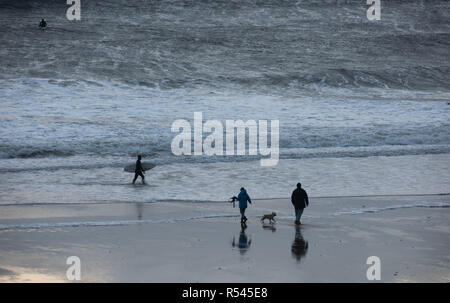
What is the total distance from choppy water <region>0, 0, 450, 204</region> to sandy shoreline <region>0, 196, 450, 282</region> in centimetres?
282

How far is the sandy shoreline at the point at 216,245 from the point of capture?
11.8 meters

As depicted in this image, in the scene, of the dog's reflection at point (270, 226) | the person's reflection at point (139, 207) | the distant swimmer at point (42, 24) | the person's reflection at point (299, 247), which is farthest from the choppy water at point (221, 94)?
the person's reflection at point (299, 247)

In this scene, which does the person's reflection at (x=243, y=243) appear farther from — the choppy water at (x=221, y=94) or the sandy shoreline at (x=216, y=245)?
the choppy water at (x=221, y=94)

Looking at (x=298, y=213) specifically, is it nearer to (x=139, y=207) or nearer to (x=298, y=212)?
(x=298, y=212)

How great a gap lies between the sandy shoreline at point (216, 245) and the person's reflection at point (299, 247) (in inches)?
0.8

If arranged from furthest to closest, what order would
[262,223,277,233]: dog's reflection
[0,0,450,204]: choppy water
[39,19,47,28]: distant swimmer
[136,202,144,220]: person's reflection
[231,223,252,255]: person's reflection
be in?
[39,19,47,28]: distant swimmer → [0,0,450,204]: choppy water → [136,202,144,220]: person's reflection → [262,223,277,233]: dog's reflection → [231,223,252,255]: person's reflection

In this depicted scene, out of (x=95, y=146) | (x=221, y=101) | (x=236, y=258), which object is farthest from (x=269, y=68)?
(x=236, y=258)

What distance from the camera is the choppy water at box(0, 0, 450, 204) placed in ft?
75.6

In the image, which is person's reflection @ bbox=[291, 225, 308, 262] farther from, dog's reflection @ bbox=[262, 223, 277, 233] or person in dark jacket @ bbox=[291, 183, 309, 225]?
person in dark jacket @ bbox=[291, 183, 309, 225]

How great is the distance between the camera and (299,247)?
45.1ft

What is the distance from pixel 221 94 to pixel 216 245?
31.9 metres

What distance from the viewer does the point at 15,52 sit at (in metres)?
52.3

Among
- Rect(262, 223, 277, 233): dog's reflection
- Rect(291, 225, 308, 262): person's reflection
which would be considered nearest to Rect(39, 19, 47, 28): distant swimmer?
Rect(262, 223, 277, 233): dog's reflection
